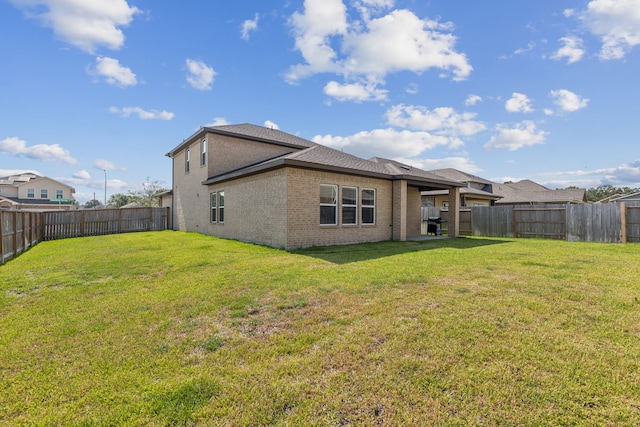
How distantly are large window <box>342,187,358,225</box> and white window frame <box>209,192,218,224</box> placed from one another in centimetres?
737

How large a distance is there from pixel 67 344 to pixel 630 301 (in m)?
7.68

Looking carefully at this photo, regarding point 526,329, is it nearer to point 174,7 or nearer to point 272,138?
point 174,7

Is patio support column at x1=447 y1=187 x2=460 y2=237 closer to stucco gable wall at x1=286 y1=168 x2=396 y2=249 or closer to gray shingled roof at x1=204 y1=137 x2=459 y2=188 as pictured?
gray shingled roof at x1=204 y1=137 x2=459 y2=188

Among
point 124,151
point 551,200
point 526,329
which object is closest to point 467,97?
point 526,329

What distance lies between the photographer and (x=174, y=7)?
10.3 meters

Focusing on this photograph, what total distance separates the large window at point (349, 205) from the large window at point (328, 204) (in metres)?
0.41

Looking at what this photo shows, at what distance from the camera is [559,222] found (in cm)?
1502

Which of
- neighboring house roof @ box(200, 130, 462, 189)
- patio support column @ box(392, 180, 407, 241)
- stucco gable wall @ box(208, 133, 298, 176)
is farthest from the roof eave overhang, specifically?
stucco gable wall @ box(208, 133, 298, 176)

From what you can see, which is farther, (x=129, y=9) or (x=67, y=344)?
(x=129, y=9)

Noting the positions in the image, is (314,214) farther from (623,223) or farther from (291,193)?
(623,223)

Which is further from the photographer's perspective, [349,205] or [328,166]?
[349,205]

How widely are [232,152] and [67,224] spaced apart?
36.7 feet

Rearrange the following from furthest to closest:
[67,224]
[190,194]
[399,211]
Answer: [190,194] → [67,224] → [399,211]

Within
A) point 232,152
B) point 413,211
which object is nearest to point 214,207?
point 232,152
